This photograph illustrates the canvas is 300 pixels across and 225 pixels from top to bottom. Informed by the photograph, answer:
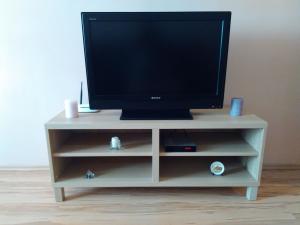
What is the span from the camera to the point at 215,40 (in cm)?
128

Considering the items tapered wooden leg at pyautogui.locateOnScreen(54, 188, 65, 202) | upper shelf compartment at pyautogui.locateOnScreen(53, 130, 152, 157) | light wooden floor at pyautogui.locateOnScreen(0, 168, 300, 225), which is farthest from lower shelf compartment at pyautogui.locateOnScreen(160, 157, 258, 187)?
tapered wooden leg at pyautogui.locateOnScreen(54, 188, 65, 202)

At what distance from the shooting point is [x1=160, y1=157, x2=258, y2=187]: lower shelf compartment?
4.40 feet

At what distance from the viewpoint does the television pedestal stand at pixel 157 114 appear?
1.32 meters

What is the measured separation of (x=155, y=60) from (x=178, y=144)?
51 centimetres

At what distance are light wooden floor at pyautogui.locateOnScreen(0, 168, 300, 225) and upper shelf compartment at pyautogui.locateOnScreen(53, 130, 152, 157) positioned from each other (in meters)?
0.31

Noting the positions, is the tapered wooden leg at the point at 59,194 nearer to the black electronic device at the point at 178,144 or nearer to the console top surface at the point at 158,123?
the console top surface at the point at 158,123

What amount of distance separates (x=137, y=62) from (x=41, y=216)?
1019 mm

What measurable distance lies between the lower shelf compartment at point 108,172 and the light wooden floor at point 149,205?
122 millimetres

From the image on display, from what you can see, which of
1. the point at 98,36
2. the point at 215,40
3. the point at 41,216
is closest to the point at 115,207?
the point at 41,216

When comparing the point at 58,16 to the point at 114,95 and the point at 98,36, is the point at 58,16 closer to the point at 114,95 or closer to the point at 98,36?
the point at 98,36

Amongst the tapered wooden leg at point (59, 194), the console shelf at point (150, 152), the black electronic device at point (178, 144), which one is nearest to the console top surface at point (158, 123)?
the console shelf at point (150, 152)

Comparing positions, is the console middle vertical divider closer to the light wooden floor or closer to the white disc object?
the light wooden floor

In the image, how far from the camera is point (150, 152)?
1.29 m

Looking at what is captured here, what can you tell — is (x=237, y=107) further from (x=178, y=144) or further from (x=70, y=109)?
(x=70, y=109)
